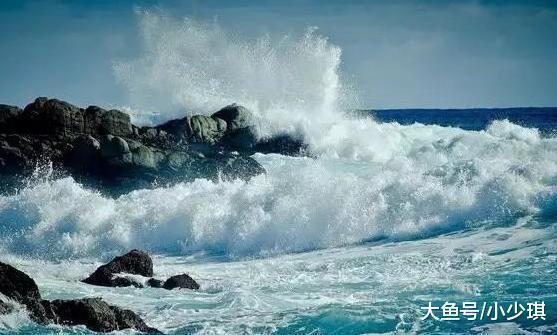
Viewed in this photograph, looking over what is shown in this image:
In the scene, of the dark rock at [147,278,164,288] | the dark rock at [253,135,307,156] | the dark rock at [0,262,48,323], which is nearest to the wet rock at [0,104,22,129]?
the dark rock at [253,135,307,156]

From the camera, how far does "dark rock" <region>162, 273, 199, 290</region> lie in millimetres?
11367

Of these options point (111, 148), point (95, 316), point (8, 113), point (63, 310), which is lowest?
point (95, 316)

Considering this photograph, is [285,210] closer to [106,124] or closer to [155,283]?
[155,283]

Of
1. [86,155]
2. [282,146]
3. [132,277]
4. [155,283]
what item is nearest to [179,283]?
[155,283]

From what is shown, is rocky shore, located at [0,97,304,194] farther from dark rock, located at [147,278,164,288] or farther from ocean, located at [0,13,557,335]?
dark rock, located at [147,278,164,288]

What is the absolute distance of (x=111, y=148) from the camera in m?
23.0

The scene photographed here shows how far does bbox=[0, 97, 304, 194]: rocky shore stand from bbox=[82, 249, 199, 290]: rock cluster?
34.3ft

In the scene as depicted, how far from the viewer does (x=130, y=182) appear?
22656mm

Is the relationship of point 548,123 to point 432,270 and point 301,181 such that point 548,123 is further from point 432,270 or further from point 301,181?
point 432,270

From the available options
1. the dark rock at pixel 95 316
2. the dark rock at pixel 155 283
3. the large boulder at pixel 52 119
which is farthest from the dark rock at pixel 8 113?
the dark rock at pixel 95 316

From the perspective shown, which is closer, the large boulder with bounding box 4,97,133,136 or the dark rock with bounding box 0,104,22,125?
the large boulder with bounding box 4,97,133,136

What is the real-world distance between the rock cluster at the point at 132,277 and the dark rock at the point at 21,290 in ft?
9.40

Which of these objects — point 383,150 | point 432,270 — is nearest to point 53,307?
point 432,270

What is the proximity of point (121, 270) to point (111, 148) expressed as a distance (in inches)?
458
